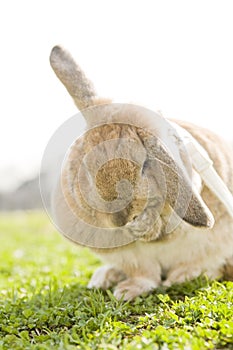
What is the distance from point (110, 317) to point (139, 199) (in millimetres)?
804

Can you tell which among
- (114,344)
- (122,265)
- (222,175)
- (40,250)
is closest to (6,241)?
(40,250)

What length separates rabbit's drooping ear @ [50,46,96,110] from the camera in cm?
415

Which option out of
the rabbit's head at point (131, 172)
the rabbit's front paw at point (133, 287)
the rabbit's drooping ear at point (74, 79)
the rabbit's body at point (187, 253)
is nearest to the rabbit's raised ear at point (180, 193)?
the rabbit's head at point (131, 172)

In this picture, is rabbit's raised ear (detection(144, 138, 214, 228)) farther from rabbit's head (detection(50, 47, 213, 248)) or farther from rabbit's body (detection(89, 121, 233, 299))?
rabbit's body (detection(89, 121, 233, 299))

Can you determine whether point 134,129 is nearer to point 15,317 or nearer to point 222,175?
point 222,175

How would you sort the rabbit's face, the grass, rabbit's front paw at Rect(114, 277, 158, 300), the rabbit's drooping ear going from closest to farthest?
the grass, the rabbit's face, the rabbit's drooping ear, rabbit's front paw at Rect(114, 277, 158, 300)

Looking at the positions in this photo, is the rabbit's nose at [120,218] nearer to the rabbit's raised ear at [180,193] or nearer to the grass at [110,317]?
the rabbit's raised ear at [180,193]

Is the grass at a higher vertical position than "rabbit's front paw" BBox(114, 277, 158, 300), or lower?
higher

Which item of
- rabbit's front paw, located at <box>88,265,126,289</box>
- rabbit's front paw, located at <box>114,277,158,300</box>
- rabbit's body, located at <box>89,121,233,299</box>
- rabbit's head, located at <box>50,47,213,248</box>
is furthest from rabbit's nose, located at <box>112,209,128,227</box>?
rabbit's front paw, located at <box>88,265,126,289</box>

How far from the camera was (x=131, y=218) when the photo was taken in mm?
3742

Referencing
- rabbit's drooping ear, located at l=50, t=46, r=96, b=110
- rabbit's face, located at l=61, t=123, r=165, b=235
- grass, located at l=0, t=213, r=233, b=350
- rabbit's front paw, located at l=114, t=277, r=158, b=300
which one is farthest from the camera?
rabbit's front paw, located at l=114, t=277, r=158, b=300

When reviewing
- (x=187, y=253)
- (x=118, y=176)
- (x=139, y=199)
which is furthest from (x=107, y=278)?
(x=118, y=176)

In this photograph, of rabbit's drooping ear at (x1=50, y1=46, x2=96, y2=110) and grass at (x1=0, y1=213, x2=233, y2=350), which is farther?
rabbit's drooping ear at (x1=50, y1=46, x2=96, y2=110)

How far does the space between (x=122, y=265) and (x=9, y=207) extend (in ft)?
38.6
